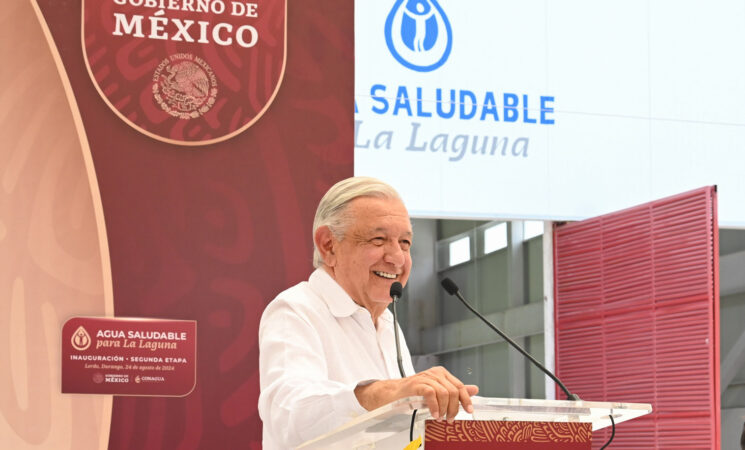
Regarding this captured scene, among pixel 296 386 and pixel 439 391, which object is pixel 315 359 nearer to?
pixel 296 386

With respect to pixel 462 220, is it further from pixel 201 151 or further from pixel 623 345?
pixel 201 151

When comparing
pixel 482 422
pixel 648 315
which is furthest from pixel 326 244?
pixel 648 315

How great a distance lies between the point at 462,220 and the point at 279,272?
535 centimetres

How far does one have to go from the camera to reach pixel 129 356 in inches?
151

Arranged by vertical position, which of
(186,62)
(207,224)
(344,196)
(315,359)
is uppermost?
(186,62)

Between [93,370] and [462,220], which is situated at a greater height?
[462,220]

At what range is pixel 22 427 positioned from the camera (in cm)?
372

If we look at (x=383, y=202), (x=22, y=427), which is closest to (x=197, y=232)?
(x=22, y=427)

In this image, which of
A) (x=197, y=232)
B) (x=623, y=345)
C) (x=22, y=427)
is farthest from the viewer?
(x=623, y=345)

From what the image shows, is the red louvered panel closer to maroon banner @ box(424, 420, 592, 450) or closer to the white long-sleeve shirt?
the white long-sleeve shirt

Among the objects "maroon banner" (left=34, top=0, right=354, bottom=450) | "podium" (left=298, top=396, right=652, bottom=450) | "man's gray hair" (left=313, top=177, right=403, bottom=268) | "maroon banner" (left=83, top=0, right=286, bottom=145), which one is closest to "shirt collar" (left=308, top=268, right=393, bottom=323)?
"man's gray hair" (left=313, top=177, right=403, bottom=268)

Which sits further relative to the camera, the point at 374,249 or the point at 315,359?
the point at 374,249

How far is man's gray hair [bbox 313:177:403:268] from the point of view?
253 cm

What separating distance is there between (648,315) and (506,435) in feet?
23.9
